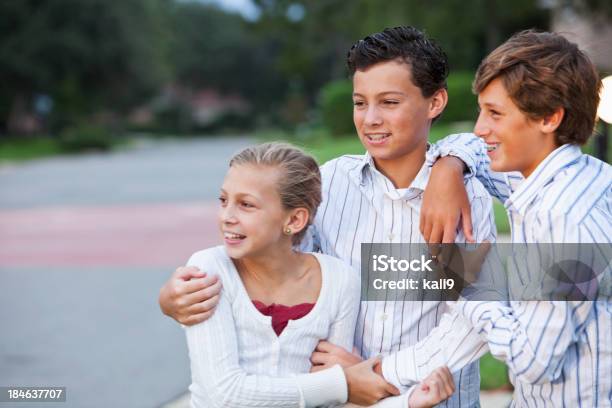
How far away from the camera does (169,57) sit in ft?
243

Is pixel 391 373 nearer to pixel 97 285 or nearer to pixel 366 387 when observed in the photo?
pixel 366 387

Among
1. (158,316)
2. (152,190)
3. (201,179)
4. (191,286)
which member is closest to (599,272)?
(191,286)

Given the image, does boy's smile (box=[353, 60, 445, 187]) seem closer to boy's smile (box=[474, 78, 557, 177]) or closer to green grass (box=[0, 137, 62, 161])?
boy's smile (box=[474, 78, 557, 177])

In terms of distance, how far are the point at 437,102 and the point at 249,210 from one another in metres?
0.66

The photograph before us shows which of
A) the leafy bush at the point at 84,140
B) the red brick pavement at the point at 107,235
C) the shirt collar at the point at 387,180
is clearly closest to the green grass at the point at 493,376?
the shirt collar at the point at 387,180

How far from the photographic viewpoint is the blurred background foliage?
2280 centimetres

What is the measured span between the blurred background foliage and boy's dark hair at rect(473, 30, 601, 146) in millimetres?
20107

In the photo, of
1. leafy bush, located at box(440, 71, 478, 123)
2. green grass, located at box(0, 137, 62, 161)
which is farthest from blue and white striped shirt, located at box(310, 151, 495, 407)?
green grass, located at box(0, 137, 62, 161)

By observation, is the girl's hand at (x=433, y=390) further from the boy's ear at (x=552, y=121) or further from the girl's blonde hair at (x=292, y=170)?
the boy's ear at (x=552, y=121)

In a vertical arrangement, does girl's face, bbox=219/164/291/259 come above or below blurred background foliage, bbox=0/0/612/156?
below

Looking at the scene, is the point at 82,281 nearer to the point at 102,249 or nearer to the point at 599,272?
the point at 102,249

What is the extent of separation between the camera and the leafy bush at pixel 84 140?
38000 millimetres

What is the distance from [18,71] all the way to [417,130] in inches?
1644

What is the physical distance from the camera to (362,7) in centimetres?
2512
